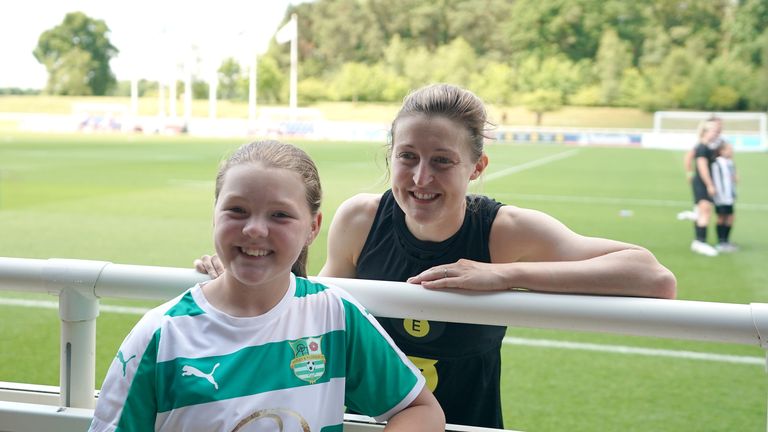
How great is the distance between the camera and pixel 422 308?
1642 millimetres

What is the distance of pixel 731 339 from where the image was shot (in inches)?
59.3

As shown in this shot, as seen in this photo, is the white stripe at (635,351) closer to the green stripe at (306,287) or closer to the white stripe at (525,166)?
the green stripe at (306,287)

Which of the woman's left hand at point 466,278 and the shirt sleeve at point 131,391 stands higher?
the woman's left hand at point 466,278

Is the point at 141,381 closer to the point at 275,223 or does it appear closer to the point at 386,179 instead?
the point at 275,223

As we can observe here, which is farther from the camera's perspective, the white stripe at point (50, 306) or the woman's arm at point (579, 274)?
the white stripe at point (50, 306)

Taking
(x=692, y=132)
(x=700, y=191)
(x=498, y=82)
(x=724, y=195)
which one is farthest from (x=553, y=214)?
(x=498, y=82)

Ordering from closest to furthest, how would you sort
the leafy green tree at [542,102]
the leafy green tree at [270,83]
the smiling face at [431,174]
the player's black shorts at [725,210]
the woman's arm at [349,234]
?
the smiling face at [431,174] < the woman's arm at [349,234] < the player's black shorts at [725,210] < the leafy green tree at [542,102] < the leafy green tree at [270,83]

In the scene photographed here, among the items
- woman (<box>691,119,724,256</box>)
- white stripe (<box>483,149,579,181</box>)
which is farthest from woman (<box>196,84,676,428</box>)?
white stripe (<box>483,149,579,181</box>)

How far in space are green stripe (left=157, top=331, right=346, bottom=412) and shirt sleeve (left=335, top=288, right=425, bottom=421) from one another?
12 cm

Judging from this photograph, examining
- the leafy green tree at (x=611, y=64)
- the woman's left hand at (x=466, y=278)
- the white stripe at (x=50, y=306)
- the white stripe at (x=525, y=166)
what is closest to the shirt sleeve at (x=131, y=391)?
the woman's left hand at (x=466, y=278)

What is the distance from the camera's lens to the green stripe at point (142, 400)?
1458 mm

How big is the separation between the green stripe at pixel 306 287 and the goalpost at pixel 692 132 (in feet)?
117

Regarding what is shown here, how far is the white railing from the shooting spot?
4.96 ft

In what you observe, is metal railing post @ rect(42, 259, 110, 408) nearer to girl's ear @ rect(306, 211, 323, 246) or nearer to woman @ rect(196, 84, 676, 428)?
girl's ear @ rect(306, 211, 323, 246)
